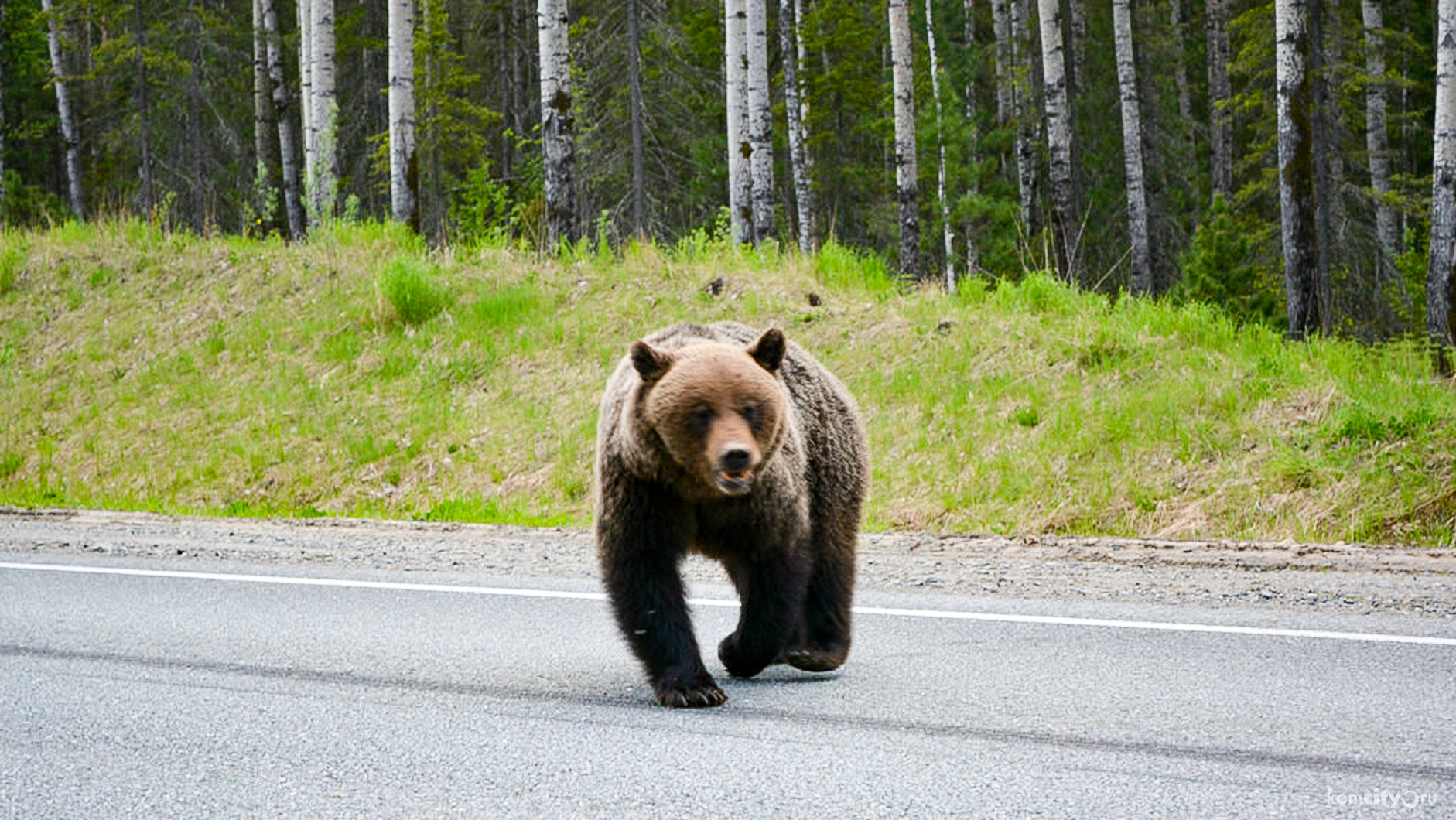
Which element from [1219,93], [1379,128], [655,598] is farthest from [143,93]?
[655,598]

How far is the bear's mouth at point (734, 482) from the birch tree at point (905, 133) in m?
17.3

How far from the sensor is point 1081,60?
123ft

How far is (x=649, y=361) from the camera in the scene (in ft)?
16.9

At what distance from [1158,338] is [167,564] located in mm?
8968

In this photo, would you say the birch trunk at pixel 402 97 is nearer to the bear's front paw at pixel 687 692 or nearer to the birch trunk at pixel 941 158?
the birch trunk at pixel 941 158

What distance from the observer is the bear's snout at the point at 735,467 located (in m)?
4.72

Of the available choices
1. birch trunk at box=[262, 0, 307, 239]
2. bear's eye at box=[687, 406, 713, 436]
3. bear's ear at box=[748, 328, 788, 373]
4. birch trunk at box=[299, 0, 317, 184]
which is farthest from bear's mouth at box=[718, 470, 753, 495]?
birch trunk at box=[262, 0, 307, 239]

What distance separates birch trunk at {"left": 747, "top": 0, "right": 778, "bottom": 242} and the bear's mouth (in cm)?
1549

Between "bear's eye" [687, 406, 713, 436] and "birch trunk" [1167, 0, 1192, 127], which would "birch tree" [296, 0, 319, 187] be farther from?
"birch trunk" [1167, 0, 1192, 127]

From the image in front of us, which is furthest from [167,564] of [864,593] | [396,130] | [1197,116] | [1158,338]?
[1197,116]

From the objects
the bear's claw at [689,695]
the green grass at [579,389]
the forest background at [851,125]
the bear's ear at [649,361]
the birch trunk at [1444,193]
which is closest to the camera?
the bear's ear at [649,361]

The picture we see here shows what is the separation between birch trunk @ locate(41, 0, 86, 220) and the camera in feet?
118

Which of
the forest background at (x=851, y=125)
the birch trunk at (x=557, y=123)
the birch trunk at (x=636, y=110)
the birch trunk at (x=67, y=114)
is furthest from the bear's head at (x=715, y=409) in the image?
the birch trunk at (x=67, y=114)

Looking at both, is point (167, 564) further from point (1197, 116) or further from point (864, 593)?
point (1197, 116)
